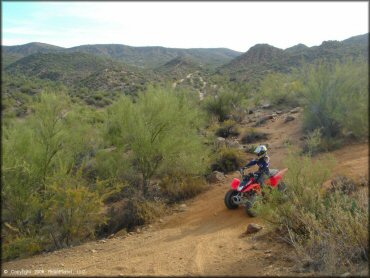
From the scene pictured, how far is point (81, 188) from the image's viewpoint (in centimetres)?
934

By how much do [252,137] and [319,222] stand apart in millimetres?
12361

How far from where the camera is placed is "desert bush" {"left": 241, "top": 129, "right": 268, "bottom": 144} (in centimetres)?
1845

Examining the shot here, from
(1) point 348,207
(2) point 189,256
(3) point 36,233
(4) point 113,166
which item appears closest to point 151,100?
(4) point 113,166

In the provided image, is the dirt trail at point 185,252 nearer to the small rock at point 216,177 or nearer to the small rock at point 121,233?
the small rock at point 121,233

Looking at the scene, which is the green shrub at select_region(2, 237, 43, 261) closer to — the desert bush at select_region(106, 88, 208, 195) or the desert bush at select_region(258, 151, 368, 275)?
the desert bush at select_region(106, 88, 208, 195)

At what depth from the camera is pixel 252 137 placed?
18.6 metres

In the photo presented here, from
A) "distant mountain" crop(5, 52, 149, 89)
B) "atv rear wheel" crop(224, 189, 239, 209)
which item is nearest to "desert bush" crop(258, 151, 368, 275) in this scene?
"atv rear wheel" crop(224, 189, 239, 209)

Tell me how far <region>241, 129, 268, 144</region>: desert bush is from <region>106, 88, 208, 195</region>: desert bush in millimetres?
5573

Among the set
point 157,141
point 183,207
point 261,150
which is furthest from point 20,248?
point 261,150

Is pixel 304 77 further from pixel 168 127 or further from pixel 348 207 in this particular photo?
pixel 348 207

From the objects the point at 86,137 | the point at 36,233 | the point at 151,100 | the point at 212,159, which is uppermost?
the point at 151,100

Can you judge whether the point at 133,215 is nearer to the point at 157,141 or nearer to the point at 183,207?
the point at 183,207

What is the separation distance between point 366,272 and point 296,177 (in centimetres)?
399

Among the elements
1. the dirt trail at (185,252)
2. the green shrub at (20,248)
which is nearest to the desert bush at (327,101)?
the dirt trail at (185,252)
